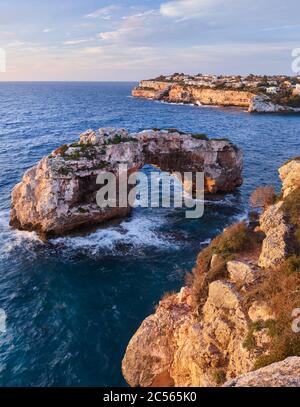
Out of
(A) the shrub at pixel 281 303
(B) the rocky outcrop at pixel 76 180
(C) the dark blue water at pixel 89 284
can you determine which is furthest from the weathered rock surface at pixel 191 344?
(B) the rocky outcrop at pixel 76 180

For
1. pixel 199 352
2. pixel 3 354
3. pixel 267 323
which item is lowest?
pixel 3 354

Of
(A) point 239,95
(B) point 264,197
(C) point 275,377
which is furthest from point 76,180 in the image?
Result: (A) point 239,95

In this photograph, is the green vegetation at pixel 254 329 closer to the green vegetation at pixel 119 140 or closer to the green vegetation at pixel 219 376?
the green vegetation at pixel 219 376

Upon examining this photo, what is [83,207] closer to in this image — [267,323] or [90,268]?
[90,268]
